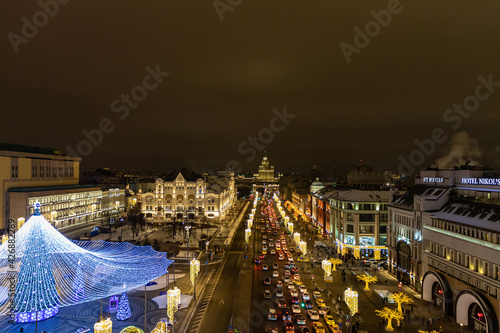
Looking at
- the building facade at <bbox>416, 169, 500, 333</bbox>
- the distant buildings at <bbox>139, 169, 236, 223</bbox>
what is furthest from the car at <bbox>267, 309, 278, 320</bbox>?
the distant buildings at <bbox>139, 169, 236, 223</bbox>

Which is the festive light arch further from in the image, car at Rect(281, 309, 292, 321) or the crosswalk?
car at Rect(281, 309, 292, 321)

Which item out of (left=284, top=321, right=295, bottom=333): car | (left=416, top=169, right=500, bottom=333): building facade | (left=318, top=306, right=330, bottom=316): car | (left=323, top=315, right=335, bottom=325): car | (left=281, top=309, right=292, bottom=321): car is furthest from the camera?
(left=318, top=306, right=330, bottom=316): car

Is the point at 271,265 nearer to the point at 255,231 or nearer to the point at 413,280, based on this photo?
the point at 413,280

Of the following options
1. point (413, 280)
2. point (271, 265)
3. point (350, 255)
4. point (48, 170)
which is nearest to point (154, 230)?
point (48, 170)

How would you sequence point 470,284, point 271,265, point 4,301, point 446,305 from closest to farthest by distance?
point 4,301 → point 470,284 → point 446,305 → point 271,265

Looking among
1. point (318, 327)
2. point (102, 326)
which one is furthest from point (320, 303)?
point (102, 326)

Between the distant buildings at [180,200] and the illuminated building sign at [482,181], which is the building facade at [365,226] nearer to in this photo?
the illuminated building sign at [482,181]
